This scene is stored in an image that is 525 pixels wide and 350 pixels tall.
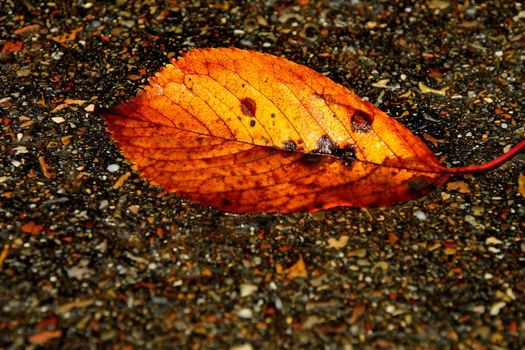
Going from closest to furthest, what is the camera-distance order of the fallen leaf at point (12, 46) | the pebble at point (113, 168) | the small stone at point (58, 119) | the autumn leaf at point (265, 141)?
the autumn leaf at point (265, 141) → the pebble at point (113, 168) → the small stone at point (58, 119) → the fallen leaf at point (12, 46)

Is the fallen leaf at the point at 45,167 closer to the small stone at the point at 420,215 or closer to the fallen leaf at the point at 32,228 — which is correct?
the fallen leaf at the point at 32,228

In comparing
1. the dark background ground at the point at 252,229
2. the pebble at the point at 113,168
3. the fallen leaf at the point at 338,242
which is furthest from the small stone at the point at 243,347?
the pebble at the point at 113,168

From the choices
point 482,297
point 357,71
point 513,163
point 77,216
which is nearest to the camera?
point 482,297

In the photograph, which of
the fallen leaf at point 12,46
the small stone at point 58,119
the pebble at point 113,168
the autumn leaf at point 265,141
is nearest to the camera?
the autumn leaf at point 265,141

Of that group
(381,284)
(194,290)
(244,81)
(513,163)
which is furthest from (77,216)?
(513,163)

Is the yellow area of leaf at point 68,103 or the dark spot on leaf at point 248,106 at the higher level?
the dark spot on leaf at point 248,106

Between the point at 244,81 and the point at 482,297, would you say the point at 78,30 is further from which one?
the point at 482,297

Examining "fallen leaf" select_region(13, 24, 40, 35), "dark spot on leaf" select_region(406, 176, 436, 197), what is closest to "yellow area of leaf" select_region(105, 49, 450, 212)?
"dark spot on leaf" select_region(406, 176, 436, 197)
